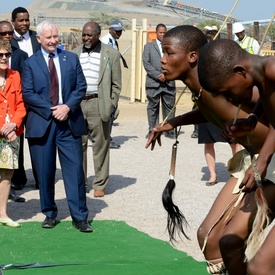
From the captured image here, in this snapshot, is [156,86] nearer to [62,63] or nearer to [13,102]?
[62,63]

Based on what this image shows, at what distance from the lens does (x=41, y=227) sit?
827cm

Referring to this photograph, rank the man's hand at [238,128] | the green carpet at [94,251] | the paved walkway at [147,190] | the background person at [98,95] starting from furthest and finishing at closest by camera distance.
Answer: the background person at [98,95] < the paved walkway at [147,190] < the green carpet at [94,251] < the man's hand at [238,128]

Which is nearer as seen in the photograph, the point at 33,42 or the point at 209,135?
the point at 33,42

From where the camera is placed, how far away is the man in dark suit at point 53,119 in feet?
26.3

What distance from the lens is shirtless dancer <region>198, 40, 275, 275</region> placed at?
15.9ft

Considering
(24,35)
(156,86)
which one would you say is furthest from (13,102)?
(156,86)

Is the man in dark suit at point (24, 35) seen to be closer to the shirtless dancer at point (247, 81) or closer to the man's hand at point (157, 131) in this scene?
the man's hand at point (157, 131)

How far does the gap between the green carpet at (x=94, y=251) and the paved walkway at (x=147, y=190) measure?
0.26 metres

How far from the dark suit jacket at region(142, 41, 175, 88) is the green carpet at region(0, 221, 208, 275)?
6042 mm

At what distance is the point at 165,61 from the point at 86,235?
8.53 feet

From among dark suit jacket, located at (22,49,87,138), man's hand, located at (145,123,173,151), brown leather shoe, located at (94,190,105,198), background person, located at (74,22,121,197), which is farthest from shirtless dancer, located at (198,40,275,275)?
brown leather shoe, located at (94,190,105,198)

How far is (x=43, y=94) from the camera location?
8.10 metres

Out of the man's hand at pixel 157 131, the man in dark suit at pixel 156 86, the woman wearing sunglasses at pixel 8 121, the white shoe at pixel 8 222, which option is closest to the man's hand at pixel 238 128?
the man's hand at pixel 157 131

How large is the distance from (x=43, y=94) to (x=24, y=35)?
2.25 metres
